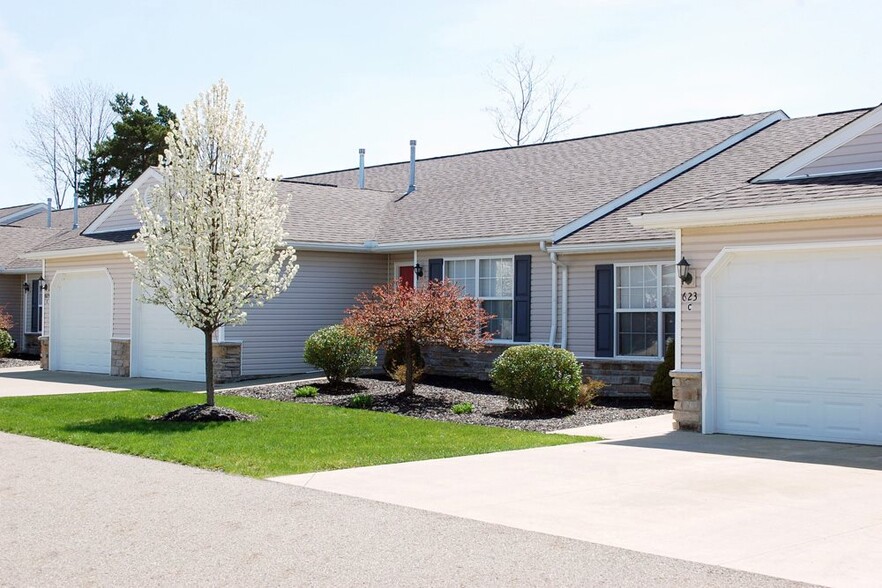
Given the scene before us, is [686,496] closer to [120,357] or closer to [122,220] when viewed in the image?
[120,357]

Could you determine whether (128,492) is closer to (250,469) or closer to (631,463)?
(250,469)

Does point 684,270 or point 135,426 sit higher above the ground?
point 684,270

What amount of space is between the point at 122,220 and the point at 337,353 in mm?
8169

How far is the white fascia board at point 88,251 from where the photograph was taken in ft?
67.7

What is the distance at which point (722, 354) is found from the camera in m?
12.4

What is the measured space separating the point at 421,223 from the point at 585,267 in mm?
4900

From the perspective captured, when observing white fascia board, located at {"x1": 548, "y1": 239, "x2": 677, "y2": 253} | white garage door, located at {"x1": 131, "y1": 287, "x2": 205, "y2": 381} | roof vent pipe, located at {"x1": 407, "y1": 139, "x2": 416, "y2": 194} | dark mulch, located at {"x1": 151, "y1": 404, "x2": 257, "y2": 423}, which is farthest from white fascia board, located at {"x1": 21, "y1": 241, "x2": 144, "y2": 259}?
white fascia board, located at {"x1": 548, "y1": 239, "x2": 677, "y2": 253}

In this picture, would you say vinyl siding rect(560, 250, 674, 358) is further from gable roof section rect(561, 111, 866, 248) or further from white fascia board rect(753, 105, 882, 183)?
white fascia board rect(753, 105, 882, 183)

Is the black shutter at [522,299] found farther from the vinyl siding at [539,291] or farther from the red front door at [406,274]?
the red front door at [406,274]

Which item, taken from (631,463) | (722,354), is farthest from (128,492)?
(722,354)

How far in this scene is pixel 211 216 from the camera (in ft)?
44.4

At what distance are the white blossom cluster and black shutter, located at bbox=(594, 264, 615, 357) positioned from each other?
610 centimetres

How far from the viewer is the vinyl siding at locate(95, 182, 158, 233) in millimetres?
22500

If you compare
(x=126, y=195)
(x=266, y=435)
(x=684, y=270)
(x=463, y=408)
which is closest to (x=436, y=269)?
(x=463, y=408)
